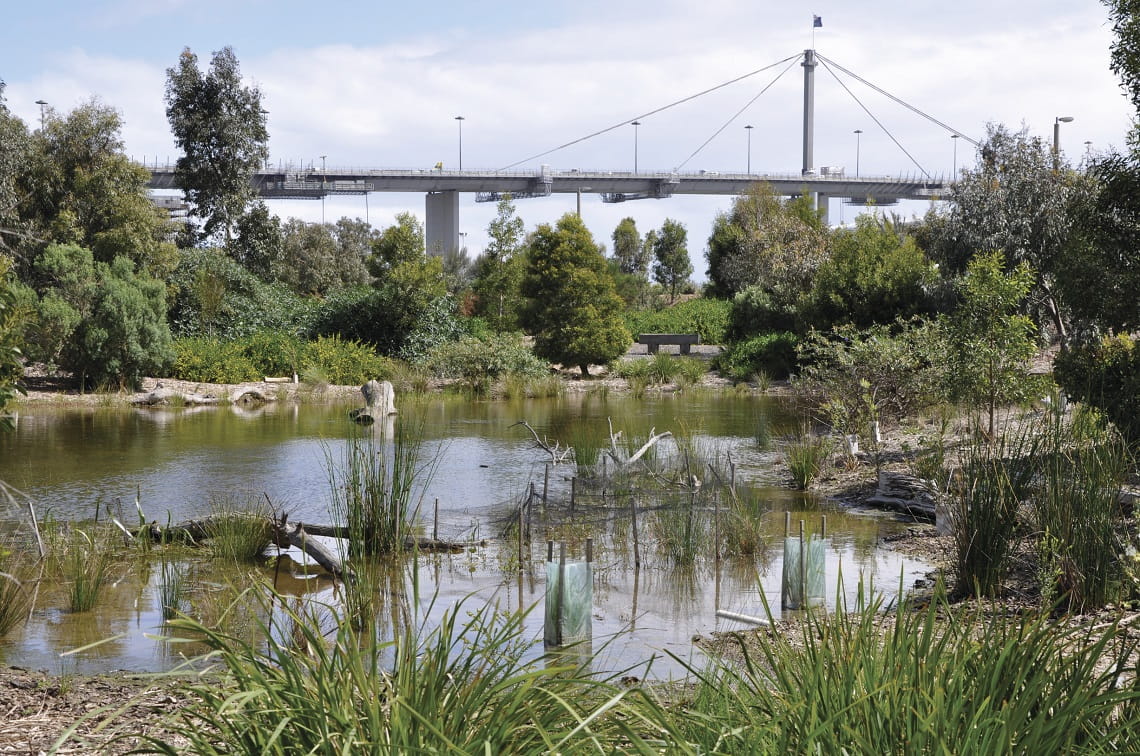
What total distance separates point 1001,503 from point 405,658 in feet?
11.9

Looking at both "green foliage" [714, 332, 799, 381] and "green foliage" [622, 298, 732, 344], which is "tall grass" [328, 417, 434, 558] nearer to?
"green foliage" [714, 332, 799, 381]

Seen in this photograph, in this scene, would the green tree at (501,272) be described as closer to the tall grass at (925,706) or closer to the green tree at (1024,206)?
the green tree at (1024,206)

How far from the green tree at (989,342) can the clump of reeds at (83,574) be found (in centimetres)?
757

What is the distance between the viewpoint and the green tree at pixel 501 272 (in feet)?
101

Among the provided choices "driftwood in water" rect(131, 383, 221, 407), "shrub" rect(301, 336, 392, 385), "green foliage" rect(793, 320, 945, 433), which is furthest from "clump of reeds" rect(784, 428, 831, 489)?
"shrub" rect(301, 336, 392, 385)

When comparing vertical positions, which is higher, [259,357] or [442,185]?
[442,185]

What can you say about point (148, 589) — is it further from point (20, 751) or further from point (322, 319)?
point (322, 319)

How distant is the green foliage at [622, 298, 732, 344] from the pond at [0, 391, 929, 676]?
13.8 m

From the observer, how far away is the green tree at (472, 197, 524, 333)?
30.9 meters

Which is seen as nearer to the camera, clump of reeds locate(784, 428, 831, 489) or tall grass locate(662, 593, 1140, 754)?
tall grass locate(662, 593, 1140, 754)

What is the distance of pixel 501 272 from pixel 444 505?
2254 centimetres

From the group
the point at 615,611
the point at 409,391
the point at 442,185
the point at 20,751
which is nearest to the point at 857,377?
the point at 615,611

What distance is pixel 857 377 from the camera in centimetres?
1195

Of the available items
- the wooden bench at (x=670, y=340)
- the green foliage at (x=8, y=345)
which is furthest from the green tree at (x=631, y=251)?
the green foliage at (x=8, y=345)
